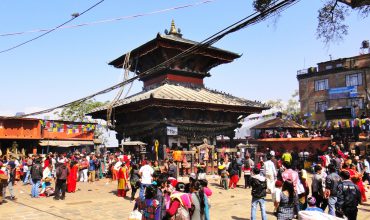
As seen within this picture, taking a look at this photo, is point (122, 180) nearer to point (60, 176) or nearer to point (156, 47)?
point (60, 176)

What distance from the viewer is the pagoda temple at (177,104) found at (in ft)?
71.8

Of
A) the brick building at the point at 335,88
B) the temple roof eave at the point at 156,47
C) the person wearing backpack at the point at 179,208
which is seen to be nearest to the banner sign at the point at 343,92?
the brick building at the point at 335,88

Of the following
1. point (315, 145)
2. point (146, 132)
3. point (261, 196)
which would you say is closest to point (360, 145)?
point (315, 145)

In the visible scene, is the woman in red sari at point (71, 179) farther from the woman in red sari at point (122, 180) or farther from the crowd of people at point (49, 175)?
the woman in red sari at point (122, 180)

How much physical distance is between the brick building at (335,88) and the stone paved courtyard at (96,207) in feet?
105

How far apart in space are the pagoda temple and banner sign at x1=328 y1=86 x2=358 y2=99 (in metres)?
22.6

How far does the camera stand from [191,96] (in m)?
23.0

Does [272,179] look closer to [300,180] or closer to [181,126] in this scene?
[300,180]

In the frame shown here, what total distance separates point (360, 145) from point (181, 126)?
629 inches

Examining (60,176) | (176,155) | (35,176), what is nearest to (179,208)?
(60,176)

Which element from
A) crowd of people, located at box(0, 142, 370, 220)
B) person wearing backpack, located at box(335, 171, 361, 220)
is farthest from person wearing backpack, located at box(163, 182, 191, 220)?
person wearing backpack, located at box(335, 171, 361, 220)

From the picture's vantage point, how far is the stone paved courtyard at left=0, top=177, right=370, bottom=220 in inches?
425

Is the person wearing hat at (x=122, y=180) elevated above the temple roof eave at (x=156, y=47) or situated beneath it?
situated beneath

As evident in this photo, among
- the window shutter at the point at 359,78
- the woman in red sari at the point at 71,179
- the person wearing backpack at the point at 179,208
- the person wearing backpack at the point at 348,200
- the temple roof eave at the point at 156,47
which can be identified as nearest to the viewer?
the person wearing backpack at the point at 179,208
